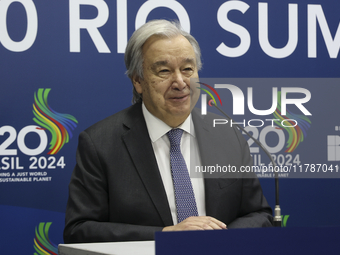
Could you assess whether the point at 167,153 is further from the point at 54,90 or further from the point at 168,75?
the point at 54,90

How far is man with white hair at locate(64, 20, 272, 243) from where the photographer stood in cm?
137

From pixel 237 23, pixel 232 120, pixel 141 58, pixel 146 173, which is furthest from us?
pixel 237 23

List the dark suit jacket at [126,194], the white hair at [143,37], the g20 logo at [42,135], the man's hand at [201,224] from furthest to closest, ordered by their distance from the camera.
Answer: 1. the g20 logo at [42,135]
2. the white hair at [143,37]
3. the dark suit jacket at [126,194]
4. the man's hand at [201,224]

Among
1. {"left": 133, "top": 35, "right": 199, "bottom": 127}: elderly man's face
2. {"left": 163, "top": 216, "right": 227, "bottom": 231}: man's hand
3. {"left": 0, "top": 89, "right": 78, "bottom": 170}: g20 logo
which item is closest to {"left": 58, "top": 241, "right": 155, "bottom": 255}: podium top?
{"left": 163, "top": 216, "right": 227, "bottom": 231}: man's hand

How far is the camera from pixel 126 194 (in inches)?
55.1

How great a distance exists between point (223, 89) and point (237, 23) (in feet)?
5.70

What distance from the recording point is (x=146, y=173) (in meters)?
1.42

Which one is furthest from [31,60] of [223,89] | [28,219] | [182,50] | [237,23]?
[223,89]

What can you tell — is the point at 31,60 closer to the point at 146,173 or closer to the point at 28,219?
the point at 28,219

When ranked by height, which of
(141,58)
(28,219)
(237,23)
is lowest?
(28,219)

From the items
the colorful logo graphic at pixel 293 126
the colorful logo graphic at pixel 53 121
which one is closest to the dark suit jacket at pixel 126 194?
the colorful logo graphic at pixel 293 126

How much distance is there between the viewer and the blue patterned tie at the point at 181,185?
138 centimetres

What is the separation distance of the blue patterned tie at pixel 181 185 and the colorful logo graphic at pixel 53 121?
1072 millimetres

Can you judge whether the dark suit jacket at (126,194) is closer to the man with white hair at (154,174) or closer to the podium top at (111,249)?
the man with white hair at (154,174)
